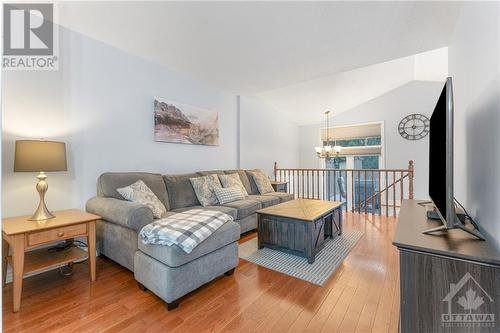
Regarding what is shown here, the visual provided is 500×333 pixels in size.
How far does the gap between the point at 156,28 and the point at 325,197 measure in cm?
553

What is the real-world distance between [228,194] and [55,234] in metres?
1.95

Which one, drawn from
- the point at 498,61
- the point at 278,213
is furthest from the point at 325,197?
the point at 498,61

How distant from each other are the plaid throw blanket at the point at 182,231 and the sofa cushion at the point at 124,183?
0.90 metres

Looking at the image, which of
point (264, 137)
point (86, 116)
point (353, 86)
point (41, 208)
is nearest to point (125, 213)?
point (41, 208)

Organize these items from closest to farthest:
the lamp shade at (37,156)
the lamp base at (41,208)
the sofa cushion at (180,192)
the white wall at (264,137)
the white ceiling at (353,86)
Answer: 1. the lamp shade at (37,156)
2. the lamp base at (41,208)
3. the sofa cushion at (180,192)
4. the white ceiling at (353,86)
5. the white wall at (264,137)

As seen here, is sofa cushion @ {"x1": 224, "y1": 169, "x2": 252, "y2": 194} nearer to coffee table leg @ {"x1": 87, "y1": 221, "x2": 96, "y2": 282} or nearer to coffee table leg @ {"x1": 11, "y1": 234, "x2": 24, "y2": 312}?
coffee table leg @ {"x1": 87, "y1": 221, "x2": 96, "y2": 282}

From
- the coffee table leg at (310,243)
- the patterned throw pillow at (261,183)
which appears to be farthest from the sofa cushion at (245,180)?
the coffee table leg at (310,243)

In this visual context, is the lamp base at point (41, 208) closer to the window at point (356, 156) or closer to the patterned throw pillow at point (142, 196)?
the patterned throw pillow at point (142, 196)

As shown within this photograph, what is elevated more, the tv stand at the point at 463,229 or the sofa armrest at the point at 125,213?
the tv stand at the point at 463,229

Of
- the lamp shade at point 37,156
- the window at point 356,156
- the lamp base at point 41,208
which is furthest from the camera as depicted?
the window at point 356,156

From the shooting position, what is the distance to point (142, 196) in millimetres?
2404

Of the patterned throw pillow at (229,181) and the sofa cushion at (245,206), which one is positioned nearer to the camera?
the sofa cushion at (245,206)

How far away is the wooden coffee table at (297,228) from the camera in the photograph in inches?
94.1

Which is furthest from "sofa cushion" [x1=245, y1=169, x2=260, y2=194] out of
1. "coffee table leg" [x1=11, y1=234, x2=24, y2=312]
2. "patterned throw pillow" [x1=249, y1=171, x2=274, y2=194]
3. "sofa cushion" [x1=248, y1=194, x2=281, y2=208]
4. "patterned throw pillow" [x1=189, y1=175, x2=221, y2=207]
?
"coffee table leg" [x1=11, y1=234, x2=24, y2=312]
